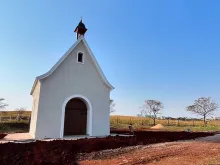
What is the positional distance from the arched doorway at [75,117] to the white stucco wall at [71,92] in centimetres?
72

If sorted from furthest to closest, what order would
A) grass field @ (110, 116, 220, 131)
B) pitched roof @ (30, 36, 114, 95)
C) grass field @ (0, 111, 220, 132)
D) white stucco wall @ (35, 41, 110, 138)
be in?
grass field @ (110, 116, 220, 131) → grass field @ (0, 111, 220, 132) → pitched roof @ (30, 36, 114, 95) → white stucco wall @ (35, 41, 110, 138)

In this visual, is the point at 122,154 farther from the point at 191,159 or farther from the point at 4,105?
the point at 4,105

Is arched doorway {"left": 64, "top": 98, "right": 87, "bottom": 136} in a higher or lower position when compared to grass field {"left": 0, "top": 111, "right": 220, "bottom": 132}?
higher

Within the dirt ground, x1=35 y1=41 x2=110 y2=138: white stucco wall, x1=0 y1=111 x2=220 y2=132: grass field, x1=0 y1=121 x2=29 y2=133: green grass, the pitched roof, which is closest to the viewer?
the dirt ground

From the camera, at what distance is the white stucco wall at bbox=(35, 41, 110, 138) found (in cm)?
1366

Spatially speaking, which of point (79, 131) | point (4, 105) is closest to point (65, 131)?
point (79, 131)

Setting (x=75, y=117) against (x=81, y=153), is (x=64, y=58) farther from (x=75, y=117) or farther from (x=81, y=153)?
(x=81, y=153)

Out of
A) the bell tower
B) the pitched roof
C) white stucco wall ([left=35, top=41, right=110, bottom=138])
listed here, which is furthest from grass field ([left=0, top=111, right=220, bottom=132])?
the bell tower

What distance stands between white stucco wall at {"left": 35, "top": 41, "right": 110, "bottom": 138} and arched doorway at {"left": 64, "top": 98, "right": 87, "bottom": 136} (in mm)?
718

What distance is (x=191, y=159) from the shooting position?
720 centimetres

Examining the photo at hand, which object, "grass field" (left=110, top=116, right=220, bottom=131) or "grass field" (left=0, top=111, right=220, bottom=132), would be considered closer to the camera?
"grass field" (left=0, top=111, right=220, bottom=132)

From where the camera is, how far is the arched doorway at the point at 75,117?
49.4ft

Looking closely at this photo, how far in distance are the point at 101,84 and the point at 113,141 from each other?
6.31m

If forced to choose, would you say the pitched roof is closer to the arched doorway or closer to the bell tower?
the bell tower
